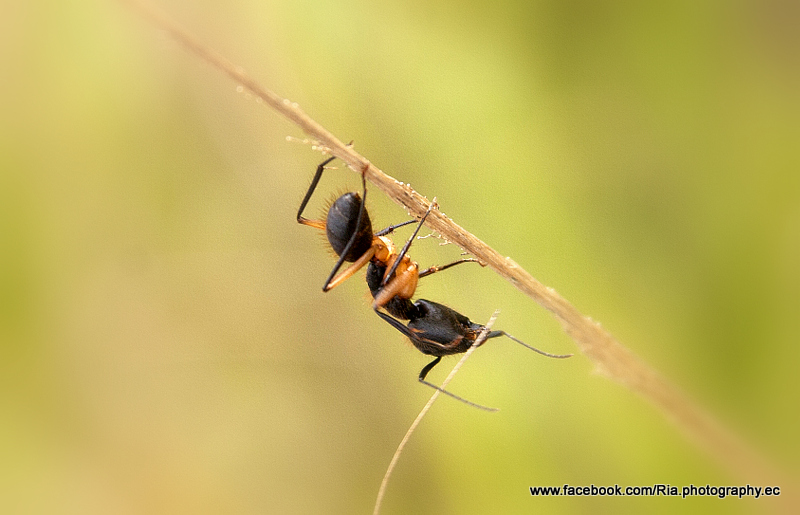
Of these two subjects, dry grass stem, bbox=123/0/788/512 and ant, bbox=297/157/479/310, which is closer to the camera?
dry grass stem, bbox=123/0/788/512

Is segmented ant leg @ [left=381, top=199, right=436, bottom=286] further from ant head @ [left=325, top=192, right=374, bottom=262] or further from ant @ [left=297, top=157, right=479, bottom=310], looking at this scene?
ant head @ [left=325, top=192, right=374, bottom=262]

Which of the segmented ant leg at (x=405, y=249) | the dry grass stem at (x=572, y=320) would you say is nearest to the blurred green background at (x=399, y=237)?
the dry grass stem at (x=572, y=320)

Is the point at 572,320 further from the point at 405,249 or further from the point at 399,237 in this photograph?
the point at 399,237

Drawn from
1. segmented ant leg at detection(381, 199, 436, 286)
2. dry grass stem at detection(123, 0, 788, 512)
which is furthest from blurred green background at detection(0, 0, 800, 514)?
segmented ant leg at detection(381, 199, 436, 286)

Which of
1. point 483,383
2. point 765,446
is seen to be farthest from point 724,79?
point 483,383

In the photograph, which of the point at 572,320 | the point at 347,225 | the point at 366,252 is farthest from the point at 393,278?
the point at 572,320

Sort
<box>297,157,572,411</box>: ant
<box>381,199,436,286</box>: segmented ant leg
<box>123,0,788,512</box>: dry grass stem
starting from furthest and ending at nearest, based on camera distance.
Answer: <box>297,157,572,411</box>: ant < <box>381,199,436,286</box>: segmented ant leg < <box>123,0,788,512</box>: dry grass stem

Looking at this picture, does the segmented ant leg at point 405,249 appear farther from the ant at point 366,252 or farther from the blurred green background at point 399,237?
the blurred green background at point 399,237
